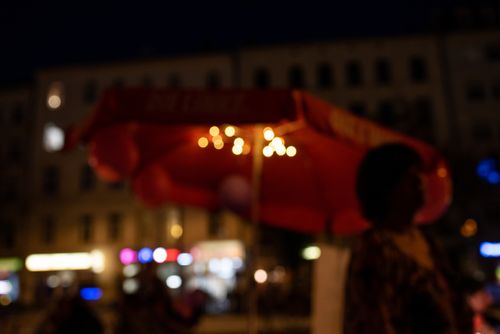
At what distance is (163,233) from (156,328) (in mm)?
27813

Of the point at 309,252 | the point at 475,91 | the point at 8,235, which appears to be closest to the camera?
the point at 309,252

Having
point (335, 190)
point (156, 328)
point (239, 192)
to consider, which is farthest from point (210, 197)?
point (156, 328)

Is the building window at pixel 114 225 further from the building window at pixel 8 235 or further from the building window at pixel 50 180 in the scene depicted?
the building window at pixel 8 235

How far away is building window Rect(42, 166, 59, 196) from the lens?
116ft

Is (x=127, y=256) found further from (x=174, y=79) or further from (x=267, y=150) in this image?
(x=267, y=150)

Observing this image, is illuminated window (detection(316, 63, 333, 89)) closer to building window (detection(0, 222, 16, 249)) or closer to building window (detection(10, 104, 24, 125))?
building window (detection(10, 104, 24, 125))

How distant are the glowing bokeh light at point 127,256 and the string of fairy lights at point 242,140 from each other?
27.4m

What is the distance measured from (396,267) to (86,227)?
34.8m

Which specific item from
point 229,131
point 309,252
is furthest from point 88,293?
point 309,252

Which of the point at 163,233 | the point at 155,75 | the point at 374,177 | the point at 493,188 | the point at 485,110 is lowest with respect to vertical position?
the point at 374,177

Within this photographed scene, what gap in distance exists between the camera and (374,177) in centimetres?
224

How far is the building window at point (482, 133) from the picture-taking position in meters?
33.4

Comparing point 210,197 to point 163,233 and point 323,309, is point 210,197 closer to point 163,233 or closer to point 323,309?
point 323,309

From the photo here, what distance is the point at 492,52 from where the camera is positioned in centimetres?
3422
